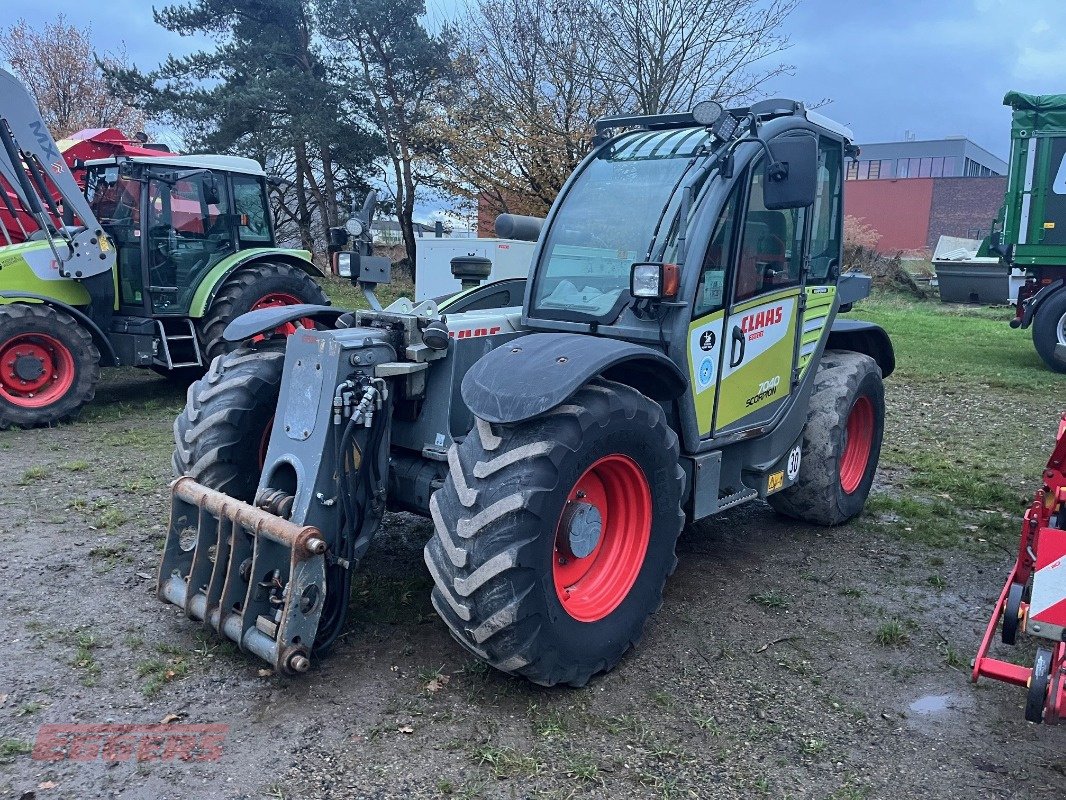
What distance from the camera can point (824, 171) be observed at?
4879mm

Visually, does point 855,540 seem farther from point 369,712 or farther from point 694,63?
point 694,63

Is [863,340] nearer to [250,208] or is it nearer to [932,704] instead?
[932,704]

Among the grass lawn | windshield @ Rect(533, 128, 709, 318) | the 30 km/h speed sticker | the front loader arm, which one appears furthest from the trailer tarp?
the front loader arm

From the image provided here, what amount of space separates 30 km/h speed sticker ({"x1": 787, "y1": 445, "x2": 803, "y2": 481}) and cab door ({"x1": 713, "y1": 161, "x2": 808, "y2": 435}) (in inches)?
15.7

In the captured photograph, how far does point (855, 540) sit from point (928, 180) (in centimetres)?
4833

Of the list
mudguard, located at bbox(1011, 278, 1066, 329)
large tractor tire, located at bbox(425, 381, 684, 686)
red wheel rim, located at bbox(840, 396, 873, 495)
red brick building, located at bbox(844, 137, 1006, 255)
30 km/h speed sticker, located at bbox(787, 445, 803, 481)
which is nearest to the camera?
large tractor tire, located at bbox(425, 381, 684, 686)

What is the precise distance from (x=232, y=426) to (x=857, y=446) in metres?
3.93

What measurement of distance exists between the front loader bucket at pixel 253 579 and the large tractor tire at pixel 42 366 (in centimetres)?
508

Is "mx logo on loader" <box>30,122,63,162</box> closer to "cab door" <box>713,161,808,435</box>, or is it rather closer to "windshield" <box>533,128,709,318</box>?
"windshield" <box>533,128,709,318</box>

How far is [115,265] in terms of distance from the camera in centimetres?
860

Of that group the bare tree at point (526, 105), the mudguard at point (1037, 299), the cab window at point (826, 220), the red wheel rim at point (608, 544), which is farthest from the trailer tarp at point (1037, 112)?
the red wheel rim at point (608, 544)

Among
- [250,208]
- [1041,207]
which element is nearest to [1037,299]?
[1041,207]

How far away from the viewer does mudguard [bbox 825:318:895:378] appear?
5598mm

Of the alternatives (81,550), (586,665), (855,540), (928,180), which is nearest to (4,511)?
(81,550)
